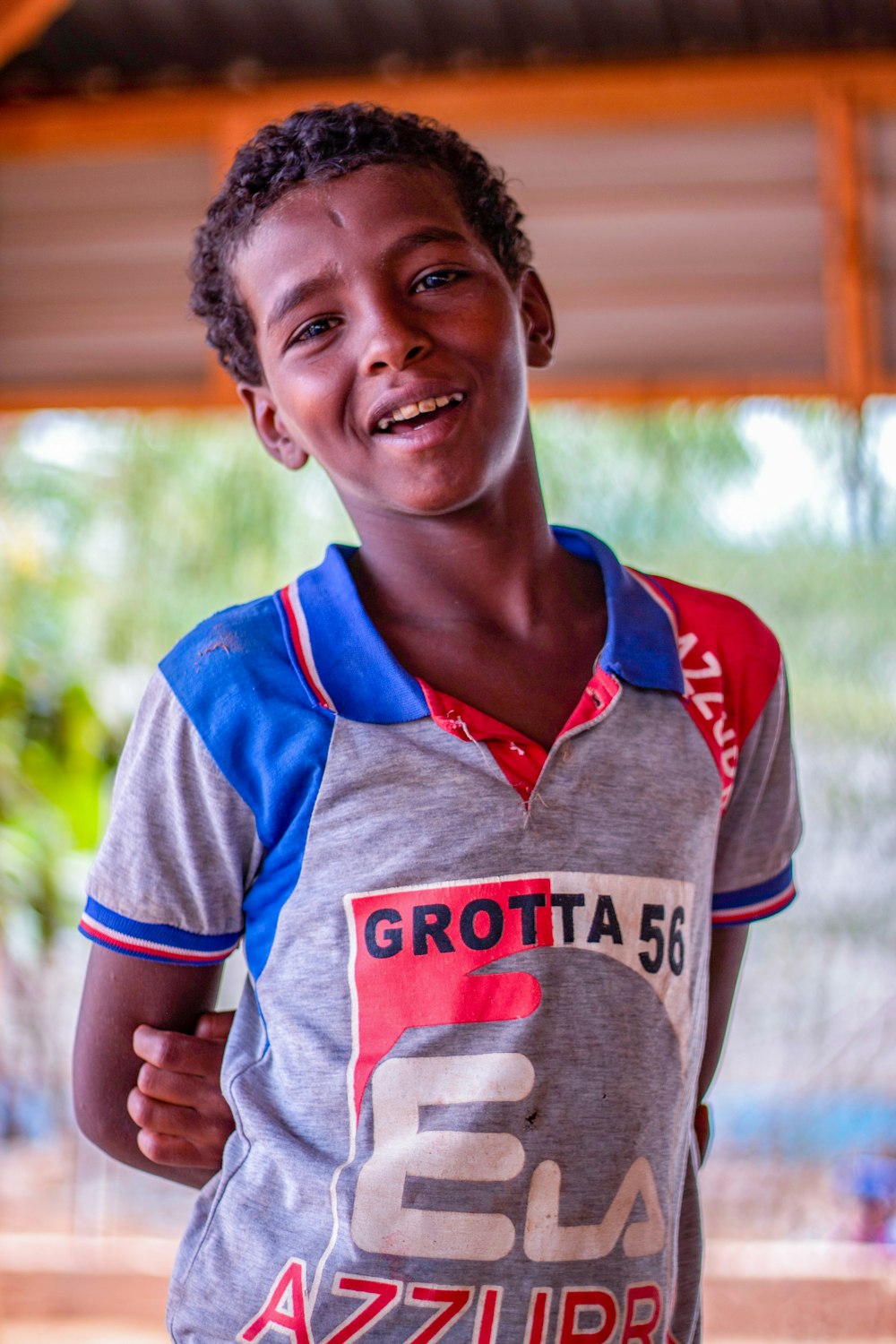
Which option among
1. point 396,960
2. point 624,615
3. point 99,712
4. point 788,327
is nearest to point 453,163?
point 624,615

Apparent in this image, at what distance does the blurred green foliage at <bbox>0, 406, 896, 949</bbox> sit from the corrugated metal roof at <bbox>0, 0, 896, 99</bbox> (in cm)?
83

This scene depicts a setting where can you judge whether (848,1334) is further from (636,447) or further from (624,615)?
(624,615)

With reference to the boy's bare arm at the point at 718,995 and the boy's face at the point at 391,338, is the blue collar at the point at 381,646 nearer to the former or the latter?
the boy's face at the point at 391,338

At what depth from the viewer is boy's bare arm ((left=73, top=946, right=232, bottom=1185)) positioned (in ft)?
3.12

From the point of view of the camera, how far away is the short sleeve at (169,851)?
2.94 feet

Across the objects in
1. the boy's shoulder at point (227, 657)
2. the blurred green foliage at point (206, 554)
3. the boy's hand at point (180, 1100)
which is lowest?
the boy's hand at point (180, 1100)

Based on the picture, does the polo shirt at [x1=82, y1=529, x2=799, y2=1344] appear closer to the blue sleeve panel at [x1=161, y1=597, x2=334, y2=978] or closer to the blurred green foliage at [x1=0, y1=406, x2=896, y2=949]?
the blue sleeve panel at [x1=161, y1=597, x2=334, y2=978]

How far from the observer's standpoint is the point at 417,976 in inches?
33.3

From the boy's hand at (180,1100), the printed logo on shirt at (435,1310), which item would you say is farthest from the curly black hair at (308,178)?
the printed logo on shirt at (435,1310)

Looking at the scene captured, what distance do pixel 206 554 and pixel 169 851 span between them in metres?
2.40

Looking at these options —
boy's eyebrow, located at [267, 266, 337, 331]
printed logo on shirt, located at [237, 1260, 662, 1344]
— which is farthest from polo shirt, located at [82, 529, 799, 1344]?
boy's eyebrow, located at [267, 266, 337, 331]

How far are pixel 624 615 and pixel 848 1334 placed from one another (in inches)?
88.6

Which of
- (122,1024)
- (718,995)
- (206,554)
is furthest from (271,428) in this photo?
(206,554)

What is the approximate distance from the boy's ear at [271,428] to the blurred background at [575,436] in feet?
6.39
